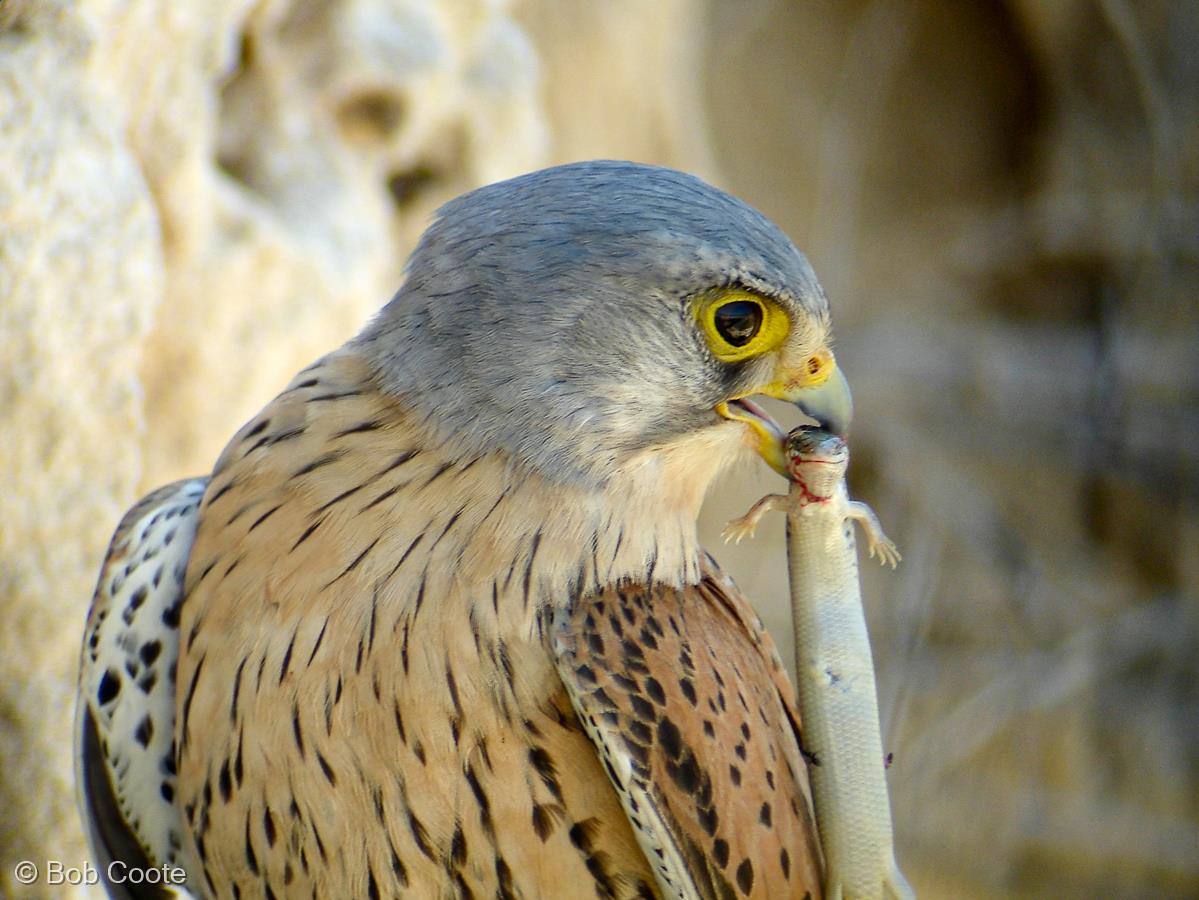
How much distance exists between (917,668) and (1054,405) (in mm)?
1661

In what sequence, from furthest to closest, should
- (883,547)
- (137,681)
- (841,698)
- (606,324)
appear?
(137,681), (883,547), (841,698), (606,324)

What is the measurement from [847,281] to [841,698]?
5688 mm

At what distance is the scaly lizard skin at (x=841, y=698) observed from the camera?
6.36 feet

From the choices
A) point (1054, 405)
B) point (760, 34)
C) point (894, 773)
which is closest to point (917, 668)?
point (894, 773)

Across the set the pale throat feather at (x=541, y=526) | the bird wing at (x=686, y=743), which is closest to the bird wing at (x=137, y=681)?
the pale throat feather at (x=541, y=526)

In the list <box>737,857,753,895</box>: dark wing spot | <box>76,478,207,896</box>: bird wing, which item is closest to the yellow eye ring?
<box>737,857,753,895</box>: dark wing spot

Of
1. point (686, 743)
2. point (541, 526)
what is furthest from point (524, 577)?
point (686, 743)

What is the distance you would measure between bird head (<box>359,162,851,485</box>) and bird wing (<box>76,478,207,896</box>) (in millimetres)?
678

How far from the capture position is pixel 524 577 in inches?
73.5

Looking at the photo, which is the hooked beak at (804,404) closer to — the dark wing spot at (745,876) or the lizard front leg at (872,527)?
the lizard front leg at (872,527)

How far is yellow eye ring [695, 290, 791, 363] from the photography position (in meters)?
1.85

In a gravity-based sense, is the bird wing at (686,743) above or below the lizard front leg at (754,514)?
below

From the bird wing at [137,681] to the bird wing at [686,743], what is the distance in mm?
817

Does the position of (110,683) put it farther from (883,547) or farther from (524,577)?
(883,547)
